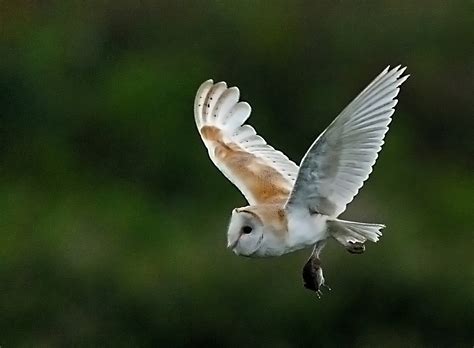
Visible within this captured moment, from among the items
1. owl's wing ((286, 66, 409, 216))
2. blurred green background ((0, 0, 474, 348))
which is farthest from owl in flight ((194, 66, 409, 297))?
blurred green background ((0, 0, 474, 348))

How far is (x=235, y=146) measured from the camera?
5.54 metres

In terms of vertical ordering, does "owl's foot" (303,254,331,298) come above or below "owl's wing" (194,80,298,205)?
below

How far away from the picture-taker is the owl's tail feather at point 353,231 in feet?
15.8

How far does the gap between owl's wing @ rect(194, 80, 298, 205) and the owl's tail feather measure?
0.37 m

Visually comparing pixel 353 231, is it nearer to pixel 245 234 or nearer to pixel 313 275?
pixel 313 275

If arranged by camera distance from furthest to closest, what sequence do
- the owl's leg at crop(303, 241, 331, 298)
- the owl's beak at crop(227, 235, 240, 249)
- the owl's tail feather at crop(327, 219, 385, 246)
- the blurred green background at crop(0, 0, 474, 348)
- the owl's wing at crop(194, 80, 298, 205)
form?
the blurred green background at crop(0, 0, 474, 348)
the owl's wing at crop(194, 80, 298, 205)
the owl's leg at crop(303, 241, 331, 298)
the owl's tail feather at crop(327, 219, 385, 246)
the owl's beak at crop(227, 235, 240, 249)

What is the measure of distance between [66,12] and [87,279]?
3.87 m

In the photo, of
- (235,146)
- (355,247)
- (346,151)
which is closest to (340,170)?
(346,151)

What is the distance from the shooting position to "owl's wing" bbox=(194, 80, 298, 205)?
5293mm

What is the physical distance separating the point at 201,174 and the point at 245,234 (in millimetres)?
5017

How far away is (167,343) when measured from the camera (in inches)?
308

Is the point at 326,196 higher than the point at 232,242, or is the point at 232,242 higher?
the point at 326,196

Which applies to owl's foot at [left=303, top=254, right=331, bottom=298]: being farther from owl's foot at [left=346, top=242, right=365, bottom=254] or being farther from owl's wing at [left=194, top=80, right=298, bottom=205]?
owl's wing at [left=194, top=80, right=298, bottom=205]

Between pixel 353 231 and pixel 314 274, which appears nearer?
pixel 353 231
